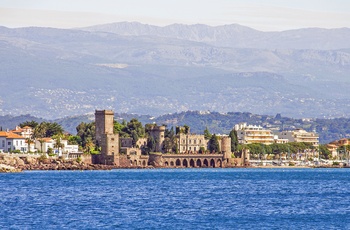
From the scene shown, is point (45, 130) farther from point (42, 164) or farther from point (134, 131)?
point (42, 164)

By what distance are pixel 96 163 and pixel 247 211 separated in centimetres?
10062

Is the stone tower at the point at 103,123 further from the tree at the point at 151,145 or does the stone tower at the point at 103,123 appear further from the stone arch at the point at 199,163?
the stone arch at the point at 199,163

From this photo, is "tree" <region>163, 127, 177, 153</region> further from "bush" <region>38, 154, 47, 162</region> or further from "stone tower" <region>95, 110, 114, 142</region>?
"bush" <region>38, 154, 47, 162</region>

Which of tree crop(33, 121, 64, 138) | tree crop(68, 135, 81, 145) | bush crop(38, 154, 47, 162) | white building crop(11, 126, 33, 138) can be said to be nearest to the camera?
bush crop(38, 154, 47, 162)

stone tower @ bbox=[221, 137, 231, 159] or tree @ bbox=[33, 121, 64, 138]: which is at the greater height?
tree @ bbox=[33, 121, 64, 138]

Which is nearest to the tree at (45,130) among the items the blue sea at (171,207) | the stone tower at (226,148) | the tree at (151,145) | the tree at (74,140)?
the tree at (74,140)

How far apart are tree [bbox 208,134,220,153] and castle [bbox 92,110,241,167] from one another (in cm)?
74

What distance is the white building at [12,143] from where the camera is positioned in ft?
525

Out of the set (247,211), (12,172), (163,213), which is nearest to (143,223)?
(163,213)

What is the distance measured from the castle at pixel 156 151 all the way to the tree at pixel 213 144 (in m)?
0.74

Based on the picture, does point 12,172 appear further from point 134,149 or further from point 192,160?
point 192,160

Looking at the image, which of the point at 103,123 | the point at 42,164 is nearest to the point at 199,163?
the point at 103,123

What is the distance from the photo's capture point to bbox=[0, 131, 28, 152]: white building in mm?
160000

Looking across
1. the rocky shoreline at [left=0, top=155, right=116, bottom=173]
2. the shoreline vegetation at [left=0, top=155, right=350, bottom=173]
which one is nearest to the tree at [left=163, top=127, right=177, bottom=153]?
the shoreline vegetation at [left=0, top=155, right=350, bottom=173]
